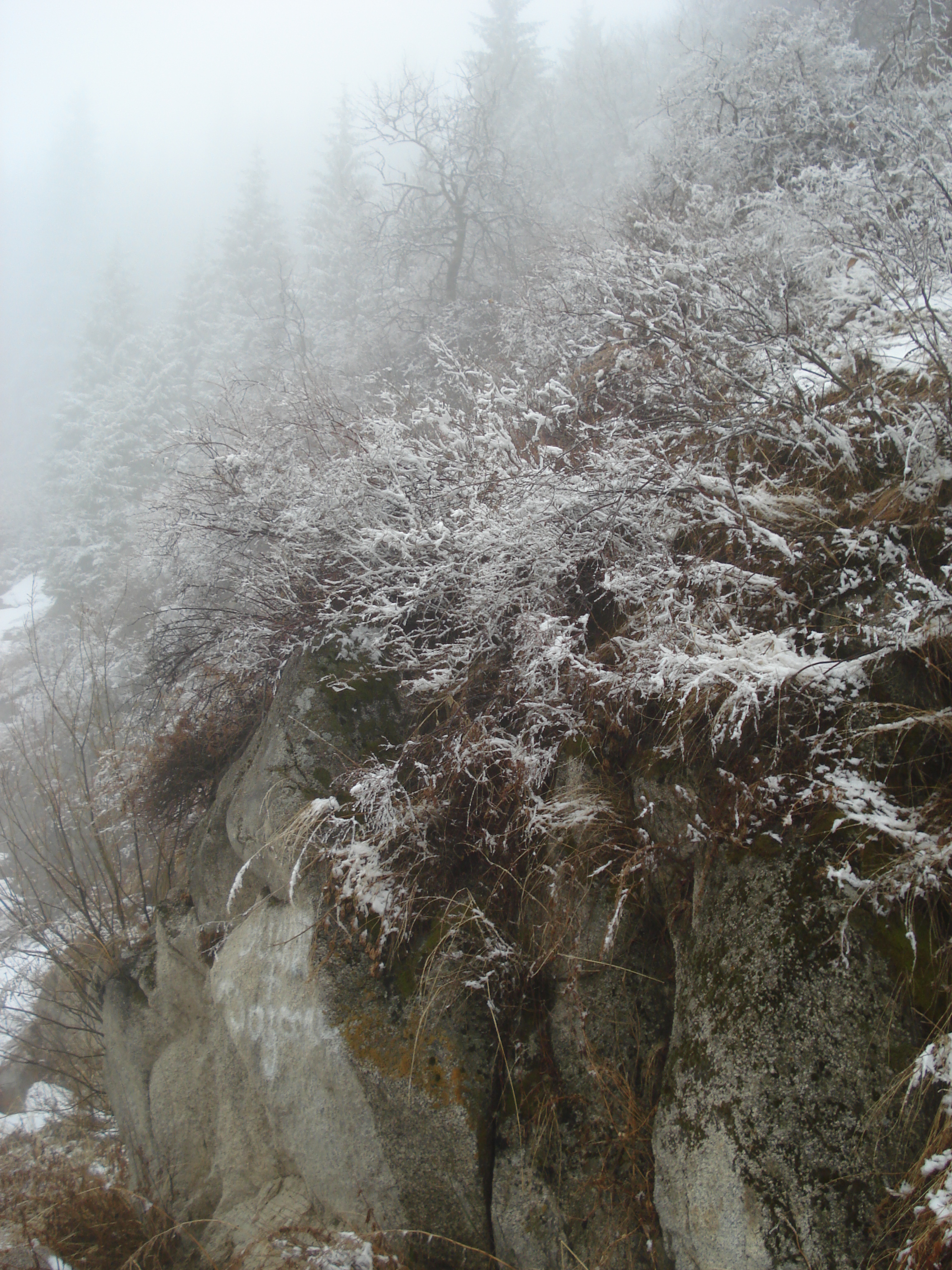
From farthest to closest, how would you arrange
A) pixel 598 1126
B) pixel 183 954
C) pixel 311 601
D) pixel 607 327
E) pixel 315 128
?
pixel 315 128, pixel 607 327, pixel 183 954, pixel 311 601, pixel 598 1126

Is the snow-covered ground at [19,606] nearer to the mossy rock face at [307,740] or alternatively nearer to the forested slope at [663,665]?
the forested slope at [663,665]

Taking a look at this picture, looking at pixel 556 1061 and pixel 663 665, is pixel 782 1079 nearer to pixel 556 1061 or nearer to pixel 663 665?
pixel 556 1061

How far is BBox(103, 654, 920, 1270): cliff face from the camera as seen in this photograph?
72.1 inches

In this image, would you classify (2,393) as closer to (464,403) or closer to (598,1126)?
(464,403)

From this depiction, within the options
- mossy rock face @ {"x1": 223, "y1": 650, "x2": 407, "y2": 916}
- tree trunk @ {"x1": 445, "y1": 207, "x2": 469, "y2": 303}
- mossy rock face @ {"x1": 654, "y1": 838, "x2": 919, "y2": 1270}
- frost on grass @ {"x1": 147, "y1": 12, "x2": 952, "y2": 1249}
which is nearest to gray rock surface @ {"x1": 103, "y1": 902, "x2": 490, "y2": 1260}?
frost on grass @ {"x1": 147, "y1": 12, "x2": 952, "y2": 1249}

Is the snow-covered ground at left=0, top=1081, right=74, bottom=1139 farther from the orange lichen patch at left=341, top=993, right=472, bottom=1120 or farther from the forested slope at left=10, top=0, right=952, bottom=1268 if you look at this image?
the orange lichen patch at left=341, top=993, right=472, bottom=1120

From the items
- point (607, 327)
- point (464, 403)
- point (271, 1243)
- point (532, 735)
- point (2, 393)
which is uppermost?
point (2, 393)

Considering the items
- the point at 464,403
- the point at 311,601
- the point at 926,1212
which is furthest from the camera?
the point at 464,403

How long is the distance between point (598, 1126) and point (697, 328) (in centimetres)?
404

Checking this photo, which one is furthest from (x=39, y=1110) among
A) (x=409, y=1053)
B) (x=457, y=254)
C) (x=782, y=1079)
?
(x=457, y=254)

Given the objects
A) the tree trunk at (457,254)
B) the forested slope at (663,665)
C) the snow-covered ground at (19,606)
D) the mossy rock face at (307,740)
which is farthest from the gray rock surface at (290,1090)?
the snow-covered ground at (19,606)

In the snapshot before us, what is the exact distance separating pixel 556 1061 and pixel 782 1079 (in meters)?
1.11

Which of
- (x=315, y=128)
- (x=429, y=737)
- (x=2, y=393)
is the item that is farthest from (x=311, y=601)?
(x=315, y=128)

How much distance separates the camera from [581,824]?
9.18 feet
